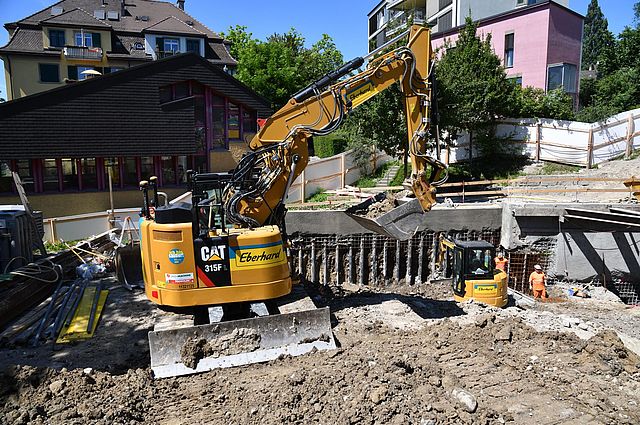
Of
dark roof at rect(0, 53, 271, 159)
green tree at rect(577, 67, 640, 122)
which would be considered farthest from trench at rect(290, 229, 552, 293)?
green tree at rect(577, 67, 640, 122)

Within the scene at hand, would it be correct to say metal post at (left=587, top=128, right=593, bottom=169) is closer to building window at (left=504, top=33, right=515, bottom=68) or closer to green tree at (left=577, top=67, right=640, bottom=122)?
green tree at (left=577, top=67, right=640, bottom=122)

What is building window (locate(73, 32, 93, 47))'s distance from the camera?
109 ft

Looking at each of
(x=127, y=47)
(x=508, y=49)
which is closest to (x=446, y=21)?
(x=508, y=49)

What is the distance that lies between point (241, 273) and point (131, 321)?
3.21m

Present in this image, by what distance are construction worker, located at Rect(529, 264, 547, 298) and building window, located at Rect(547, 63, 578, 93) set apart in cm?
1803

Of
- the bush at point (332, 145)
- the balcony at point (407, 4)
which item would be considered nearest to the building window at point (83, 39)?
the bush at point (332, 145)

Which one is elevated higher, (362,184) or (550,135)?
(550,135)

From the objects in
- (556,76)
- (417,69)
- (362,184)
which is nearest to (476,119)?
(362,184)

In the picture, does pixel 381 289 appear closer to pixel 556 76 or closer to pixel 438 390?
pixel 438 390

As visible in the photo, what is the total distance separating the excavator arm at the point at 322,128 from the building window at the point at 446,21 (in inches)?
1159

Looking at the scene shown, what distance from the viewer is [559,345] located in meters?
9.22

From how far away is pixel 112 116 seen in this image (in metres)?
22.1

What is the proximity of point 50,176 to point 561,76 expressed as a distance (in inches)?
1062

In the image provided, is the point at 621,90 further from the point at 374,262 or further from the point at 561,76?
the point at 374,262
